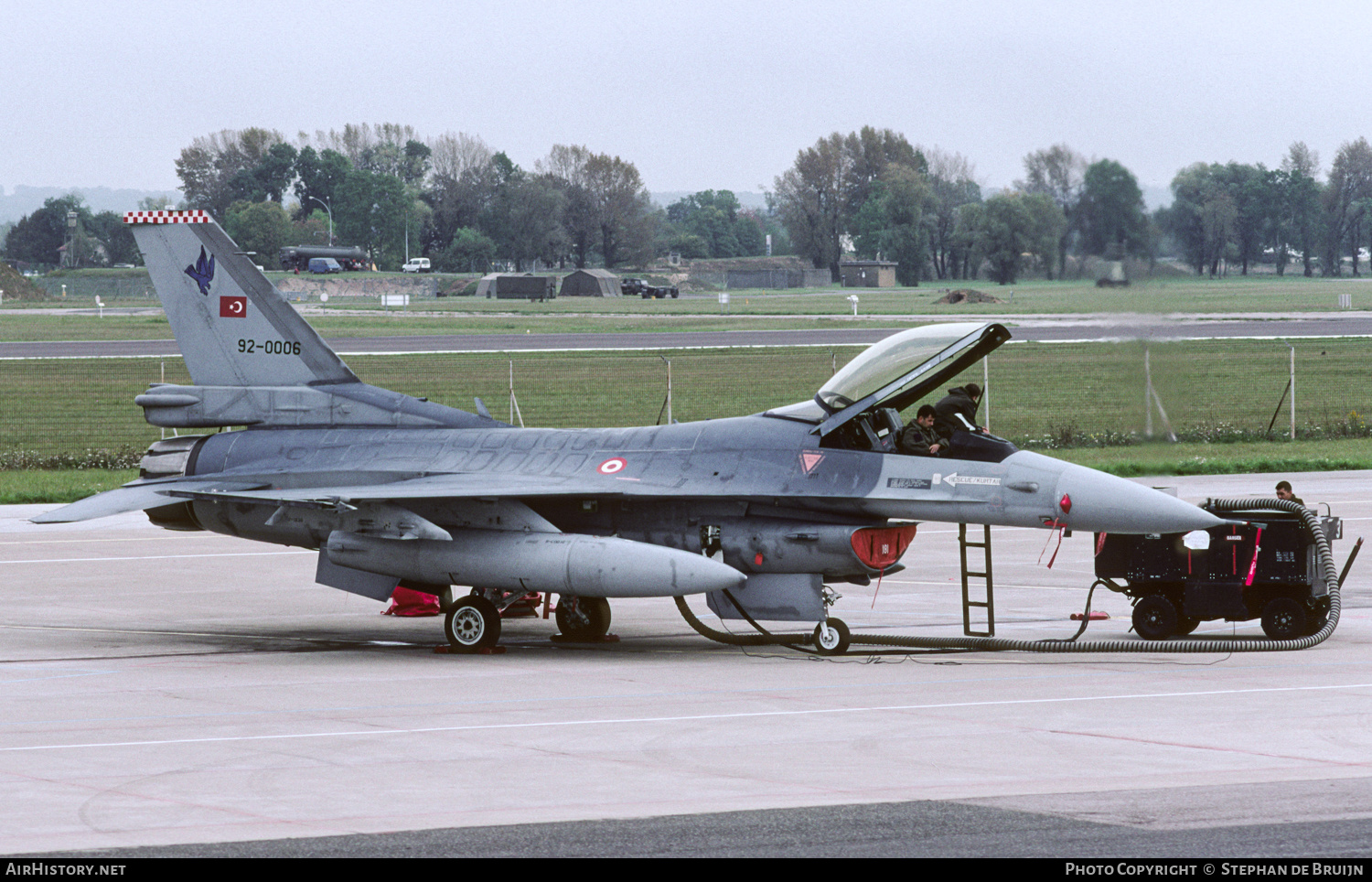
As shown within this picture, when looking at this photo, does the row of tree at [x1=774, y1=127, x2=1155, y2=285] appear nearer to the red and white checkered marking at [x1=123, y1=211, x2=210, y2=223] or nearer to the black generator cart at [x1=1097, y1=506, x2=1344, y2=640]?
the black generator cart at [x1=1097, y1=506, x2=1344, y2=640]

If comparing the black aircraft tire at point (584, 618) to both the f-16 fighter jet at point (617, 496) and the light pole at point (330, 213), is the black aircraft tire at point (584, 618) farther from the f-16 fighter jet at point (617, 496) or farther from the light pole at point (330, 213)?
the light pole at point (330, 213)

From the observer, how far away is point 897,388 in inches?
591

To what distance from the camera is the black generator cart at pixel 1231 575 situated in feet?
49.6

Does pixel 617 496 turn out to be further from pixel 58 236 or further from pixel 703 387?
pixel 58 236

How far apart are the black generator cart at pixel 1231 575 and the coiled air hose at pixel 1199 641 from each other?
0.08 meters

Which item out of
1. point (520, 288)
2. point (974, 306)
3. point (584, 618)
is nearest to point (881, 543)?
point (584, 618)

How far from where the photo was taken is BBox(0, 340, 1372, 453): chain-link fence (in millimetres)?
36062

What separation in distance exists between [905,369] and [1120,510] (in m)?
2.48

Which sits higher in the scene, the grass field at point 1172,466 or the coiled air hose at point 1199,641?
the coiled air hose at point 1199,641

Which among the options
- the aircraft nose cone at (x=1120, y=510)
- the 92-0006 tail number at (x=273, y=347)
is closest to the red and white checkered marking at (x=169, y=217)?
the 92-0006 tail number at (x=273, y=347)

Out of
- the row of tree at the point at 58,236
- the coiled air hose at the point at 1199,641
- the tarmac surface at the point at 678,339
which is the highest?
the row of tree at the point at 58,236

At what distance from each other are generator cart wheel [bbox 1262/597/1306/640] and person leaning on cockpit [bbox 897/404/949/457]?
3.75 m

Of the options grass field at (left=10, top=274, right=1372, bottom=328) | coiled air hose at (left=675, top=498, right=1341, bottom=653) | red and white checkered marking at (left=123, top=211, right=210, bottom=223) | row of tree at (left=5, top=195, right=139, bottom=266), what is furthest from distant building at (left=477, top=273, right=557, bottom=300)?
coiled air hose at (left=675, top=498, right=1341, bottom=653)
